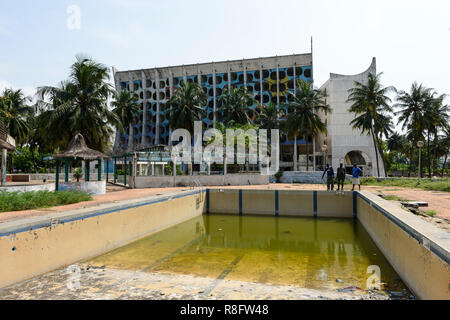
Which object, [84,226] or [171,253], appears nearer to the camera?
[84,226]

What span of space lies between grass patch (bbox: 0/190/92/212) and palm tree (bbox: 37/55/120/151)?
10.9m

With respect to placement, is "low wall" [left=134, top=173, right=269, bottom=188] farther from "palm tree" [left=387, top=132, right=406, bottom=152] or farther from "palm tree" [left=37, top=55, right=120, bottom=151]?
"palm tree" [left=387, top=132, right=406, bottom=152]

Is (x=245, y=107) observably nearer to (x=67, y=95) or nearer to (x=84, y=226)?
(x=67, y=95)

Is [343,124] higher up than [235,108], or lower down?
lower down

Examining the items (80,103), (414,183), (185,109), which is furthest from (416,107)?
(80,103)

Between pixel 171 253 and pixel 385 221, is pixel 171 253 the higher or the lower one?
the lower one

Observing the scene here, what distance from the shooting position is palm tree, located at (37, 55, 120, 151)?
2446 cm

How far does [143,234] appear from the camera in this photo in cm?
1332

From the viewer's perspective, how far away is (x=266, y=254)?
1084 cm

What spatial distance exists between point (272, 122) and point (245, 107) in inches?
199

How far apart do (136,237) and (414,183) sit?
23.4m

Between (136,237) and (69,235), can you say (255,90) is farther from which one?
(69,235)

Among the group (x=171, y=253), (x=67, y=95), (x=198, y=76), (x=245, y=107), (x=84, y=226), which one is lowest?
(x=171, y=253)
